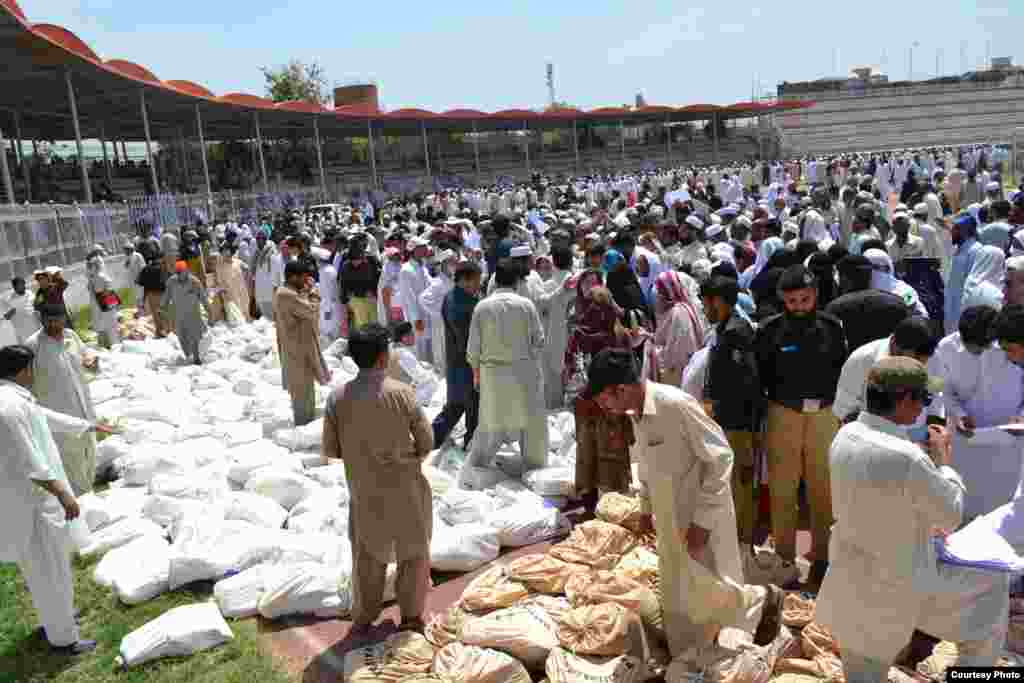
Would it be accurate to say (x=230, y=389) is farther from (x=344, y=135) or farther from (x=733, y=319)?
(x=344, y=135)

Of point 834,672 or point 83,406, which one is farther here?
point 83,406

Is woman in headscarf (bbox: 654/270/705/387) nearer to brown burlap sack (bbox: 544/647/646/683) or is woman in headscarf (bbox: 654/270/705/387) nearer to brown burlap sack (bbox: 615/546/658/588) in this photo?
brown burlap sack (bbox: 615/546/658/588)

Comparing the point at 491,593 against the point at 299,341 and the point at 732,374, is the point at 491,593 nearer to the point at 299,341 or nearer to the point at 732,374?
the point at 732,374

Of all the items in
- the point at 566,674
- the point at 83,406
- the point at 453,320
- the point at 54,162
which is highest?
the point at 54,162

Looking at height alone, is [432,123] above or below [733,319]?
above

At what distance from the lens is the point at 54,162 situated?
28.7 meters

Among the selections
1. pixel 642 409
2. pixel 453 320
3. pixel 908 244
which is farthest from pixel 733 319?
pixel 908 244

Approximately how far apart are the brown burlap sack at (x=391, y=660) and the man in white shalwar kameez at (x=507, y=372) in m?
2.07

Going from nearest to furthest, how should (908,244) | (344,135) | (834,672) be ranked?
(834,672) → (908,244) → (344,135)

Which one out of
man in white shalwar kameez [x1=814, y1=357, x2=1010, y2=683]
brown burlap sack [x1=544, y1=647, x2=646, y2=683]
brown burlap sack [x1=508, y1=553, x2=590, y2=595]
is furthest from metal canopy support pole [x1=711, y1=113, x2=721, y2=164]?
man in white shalwar kameez [x1=814, y1=357, x2=1010, y2=683]

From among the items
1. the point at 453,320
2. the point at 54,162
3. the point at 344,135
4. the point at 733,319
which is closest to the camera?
the point at 733,319

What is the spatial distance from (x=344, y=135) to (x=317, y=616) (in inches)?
1301

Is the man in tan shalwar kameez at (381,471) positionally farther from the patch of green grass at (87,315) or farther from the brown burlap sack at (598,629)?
the patch of green grass at (87,315)

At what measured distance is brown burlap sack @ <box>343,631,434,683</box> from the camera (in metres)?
3.44
